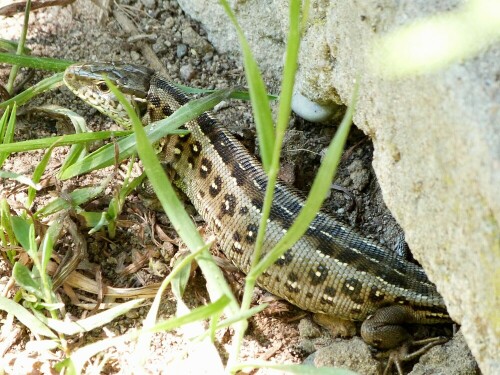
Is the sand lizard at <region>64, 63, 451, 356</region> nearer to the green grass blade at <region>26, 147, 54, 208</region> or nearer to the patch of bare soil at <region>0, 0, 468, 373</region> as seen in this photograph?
the patch of bare soil at <region>0, 0, 468, 373</region>

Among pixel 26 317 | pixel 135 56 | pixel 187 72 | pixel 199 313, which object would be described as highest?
pixel 135 56

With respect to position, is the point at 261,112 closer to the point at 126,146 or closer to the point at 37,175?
the point at 126,146

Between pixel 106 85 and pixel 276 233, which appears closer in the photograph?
pixel 276 233

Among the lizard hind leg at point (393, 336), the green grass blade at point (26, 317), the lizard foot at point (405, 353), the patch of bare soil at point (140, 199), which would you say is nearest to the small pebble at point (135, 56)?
the patch of bare soil at point (140, 199)

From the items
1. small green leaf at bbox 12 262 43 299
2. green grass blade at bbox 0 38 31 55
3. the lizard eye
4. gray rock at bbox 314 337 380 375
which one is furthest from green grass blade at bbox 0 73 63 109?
gray rock at bbox 314 337 380 375

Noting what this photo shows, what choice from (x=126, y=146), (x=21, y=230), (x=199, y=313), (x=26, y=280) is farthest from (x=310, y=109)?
(x=199, y=313)
